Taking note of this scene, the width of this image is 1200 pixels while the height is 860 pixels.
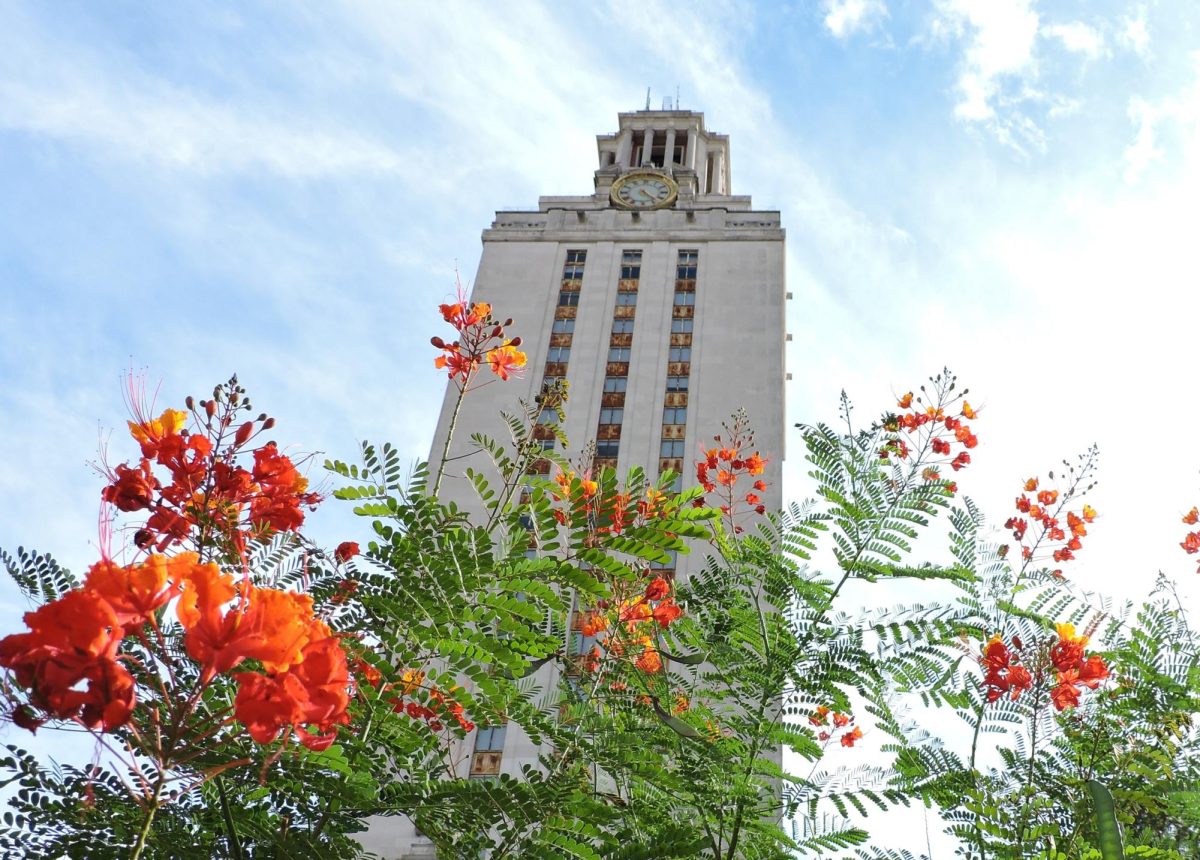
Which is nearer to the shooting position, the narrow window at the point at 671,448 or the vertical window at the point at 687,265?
the narrow window at the point at 671,448

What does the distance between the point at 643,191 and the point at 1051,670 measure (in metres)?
36.3

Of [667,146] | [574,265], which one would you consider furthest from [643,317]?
[667,146]

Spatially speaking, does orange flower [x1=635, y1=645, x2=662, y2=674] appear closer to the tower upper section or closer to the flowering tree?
the flowering tree

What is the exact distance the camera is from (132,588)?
5.13 feet

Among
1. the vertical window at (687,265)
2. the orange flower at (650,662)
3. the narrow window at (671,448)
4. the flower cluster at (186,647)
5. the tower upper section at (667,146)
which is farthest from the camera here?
the tower upper section at (667,146)

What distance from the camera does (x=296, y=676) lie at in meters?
1.62

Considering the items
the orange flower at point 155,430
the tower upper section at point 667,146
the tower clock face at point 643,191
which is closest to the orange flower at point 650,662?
the orange flower at point 155,430

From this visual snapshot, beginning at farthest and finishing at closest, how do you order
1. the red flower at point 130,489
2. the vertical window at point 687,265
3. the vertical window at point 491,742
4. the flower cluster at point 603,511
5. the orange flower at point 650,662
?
1. the vertical window at point 687,265
2. the vertical window at point 491,742
3. the orange flower at point 650,662
4. the flower cluster at point 603,511
5. the red flower at point 130,489

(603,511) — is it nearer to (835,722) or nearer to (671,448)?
(835,722)

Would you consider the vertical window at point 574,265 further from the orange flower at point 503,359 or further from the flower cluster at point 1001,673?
the flower cluster at point 1001,673

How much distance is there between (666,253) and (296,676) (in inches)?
1336

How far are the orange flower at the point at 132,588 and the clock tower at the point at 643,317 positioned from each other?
21.8m

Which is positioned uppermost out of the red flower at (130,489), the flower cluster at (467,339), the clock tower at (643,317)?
the clock tower at (643,317)

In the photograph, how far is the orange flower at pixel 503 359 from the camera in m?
3.88
